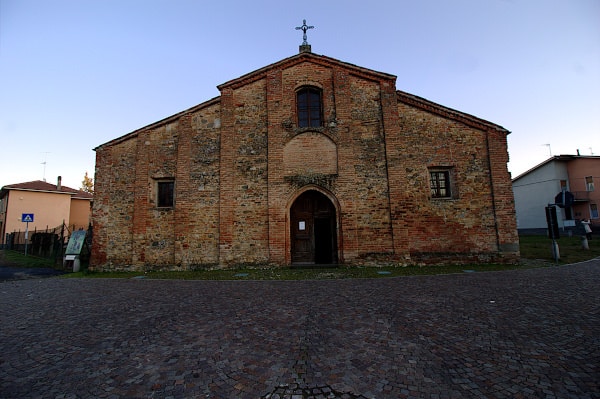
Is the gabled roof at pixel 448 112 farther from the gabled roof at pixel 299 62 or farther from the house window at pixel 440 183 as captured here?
the house window at pixel 440 183

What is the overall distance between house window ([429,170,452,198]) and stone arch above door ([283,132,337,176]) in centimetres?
414

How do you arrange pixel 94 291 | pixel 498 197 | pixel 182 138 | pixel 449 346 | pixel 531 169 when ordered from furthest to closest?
pixel 531 169 < pixel 182 138 < pixel 498 197 < pixel 94 291 < pixel 449 346

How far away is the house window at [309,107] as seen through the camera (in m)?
12.8

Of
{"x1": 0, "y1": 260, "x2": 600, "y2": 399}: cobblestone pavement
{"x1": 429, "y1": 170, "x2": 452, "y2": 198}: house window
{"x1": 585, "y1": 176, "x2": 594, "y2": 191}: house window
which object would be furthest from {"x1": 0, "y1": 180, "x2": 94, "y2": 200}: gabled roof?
{"x1": 585, "y1": 176, "x2": 594, "y2": 191}: house window

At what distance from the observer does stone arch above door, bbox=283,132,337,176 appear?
12086mm

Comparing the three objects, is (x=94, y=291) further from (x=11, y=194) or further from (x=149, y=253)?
(x=11, y=194)

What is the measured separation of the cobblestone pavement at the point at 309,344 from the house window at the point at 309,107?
809 cm

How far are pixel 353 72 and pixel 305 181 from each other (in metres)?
5.30

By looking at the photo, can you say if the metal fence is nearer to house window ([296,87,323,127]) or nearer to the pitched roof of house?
the pitched roof of house

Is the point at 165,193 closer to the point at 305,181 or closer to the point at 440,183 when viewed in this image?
the point at 305,181

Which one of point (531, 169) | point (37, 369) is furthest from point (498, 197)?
point (531, 169)

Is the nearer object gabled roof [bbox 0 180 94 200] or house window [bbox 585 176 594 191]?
gabled roof [bbox 0 180 94 200]

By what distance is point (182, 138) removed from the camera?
41.2 ft

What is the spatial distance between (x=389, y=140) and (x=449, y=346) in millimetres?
9519
